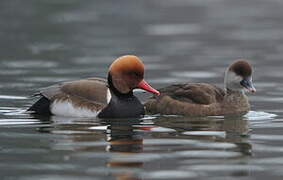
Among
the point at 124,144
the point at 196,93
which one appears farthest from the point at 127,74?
the point at 124,144

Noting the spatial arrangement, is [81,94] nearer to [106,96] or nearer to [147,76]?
[106,96]

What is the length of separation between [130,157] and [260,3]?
67.8ft

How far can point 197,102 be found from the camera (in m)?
12.6

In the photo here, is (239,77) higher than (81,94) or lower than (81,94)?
higher

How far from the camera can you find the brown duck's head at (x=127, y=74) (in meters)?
12.1

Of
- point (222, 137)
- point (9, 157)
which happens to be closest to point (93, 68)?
point (222, 137)

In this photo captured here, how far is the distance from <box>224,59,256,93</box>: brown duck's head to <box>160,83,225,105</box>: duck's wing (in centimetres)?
19

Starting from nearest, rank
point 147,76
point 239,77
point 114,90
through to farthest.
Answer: point 114,90 → point 239,77 → point 147,76

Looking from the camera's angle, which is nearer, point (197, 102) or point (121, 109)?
point (121, 109)

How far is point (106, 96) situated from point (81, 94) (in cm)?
31

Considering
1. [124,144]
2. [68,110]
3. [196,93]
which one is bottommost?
[124,144]

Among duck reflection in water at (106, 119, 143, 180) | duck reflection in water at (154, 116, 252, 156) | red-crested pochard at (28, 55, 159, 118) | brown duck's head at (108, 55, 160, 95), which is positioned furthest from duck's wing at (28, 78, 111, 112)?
duck reflection in water at (154, 116, 252, 156)

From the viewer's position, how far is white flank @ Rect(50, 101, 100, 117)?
12.1 metres

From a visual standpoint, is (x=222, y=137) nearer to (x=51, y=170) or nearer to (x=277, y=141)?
(x=277, y=141)
